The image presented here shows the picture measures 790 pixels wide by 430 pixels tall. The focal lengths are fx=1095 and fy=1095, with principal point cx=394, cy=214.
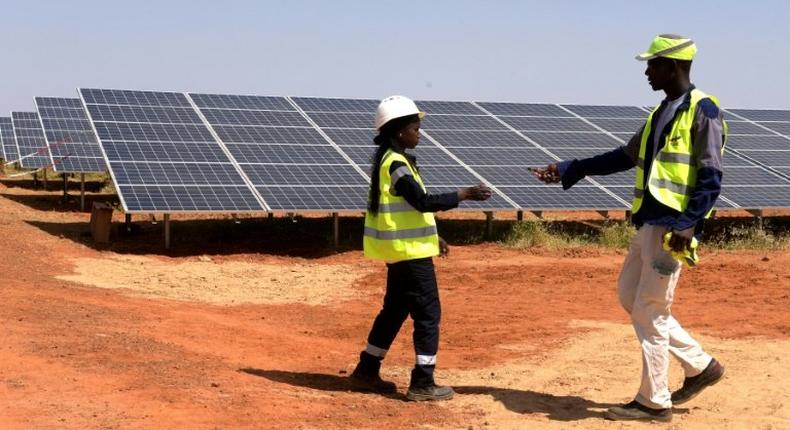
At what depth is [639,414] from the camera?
6.04 metres

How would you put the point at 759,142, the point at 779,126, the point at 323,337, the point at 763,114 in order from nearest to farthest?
the point at 323,337 < the point at 759,142 < the point at 779,126 < the point at 763,114

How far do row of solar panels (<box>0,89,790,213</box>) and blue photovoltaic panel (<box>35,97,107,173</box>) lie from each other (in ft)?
0.79

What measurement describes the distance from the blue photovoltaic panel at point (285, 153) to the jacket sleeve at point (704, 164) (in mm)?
9649

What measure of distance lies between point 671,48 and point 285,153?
12038mm

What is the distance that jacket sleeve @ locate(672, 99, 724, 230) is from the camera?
5688mm

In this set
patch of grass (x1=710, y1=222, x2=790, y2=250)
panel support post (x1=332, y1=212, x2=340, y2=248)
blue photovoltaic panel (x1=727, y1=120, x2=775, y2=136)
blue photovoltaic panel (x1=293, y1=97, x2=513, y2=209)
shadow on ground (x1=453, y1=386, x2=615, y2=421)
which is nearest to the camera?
shadow on ground (x1=453, y1=386, x2=615, y2=421)

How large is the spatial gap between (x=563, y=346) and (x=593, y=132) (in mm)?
12897

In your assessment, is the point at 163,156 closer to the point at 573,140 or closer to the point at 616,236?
the point at 616,236

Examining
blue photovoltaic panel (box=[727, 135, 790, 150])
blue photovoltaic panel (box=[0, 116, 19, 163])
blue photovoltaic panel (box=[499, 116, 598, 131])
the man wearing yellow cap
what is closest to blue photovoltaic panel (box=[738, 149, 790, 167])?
blue photovoltaic panel (box=[727, 135, 790, 150])

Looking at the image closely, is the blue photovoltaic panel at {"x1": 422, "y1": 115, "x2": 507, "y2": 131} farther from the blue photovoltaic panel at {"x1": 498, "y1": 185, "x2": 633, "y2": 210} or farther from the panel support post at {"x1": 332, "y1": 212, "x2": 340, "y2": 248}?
the panel support post at {"x1": 332, "y1": 212, "x2": 340, "y2": 248}

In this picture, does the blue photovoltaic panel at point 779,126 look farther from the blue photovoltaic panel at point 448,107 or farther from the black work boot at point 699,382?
the black work boot at point 699,382

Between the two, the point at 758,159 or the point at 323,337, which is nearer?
the point at 323,337

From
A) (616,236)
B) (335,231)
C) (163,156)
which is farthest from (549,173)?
(163,156)

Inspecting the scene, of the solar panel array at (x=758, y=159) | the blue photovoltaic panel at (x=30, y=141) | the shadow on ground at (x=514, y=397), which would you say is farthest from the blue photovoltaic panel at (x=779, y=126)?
the shadow on ground at (x=514, y=397)
